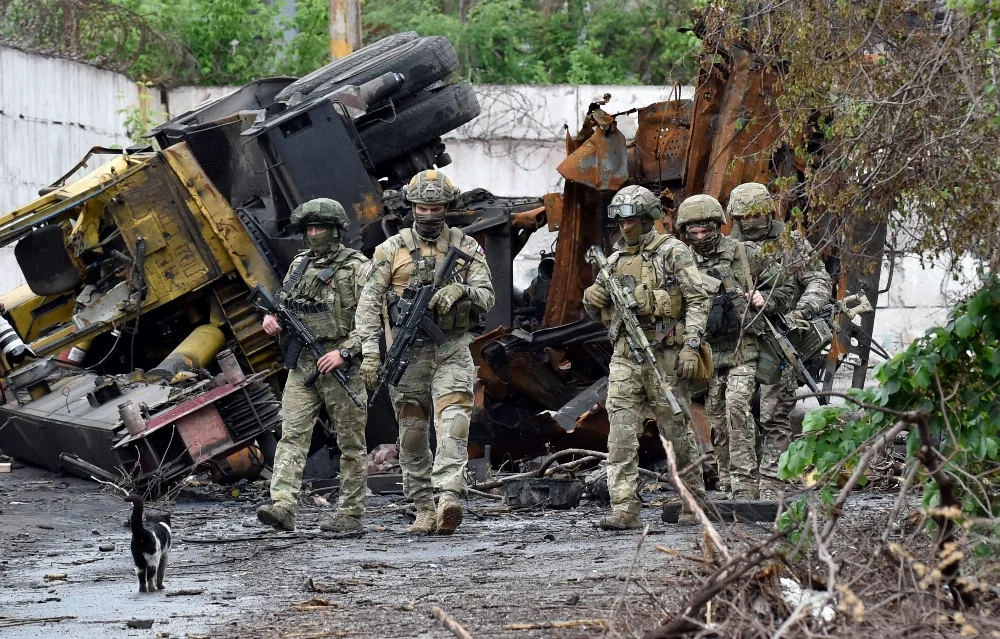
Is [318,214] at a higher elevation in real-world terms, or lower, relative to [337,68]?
lower

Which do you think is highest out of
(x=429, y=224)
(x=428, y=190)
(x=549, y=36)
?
(x=428, y=190)

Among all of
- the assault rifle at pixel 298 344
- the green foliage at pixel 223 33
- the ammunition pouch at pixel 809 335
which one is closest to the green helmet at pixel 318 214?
the assault rifle at pixel 298 344

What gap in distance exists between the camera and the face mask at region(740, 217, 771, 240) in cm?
917

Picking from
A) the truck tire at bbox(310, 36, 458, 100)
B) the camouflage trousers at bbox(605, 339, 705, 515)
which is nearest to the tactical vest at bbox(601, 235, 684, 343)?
the camouflage trousers at bbox(605, 339, 705, 515)

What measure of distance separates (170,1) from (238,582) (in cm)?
1723

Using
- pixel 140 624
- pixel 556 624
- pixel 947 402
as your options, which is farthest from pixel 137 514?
pixel 947 402

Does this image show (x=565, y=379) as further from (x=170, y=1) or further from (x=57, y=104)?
(x=170, y=1)

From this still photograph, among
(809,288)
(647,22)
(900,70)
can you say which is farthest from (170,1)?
(900,70)

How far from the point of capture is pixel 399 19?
875 inches

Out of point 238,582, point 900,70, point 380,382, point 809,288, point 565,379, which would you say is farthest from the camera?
point 565,379

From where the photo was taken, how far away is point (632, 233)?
26.4ft

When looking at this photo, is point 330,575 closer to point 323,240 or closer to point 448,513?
point 448,513

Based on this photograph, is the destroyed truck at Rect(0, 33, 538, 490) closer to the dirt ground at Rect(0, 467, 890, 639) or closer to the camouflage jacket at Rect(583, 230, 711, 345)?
the dirt ground at Rect(0, 467, 890, 639)

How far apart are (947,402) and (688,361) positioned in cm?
267
